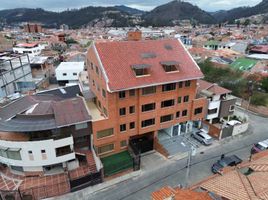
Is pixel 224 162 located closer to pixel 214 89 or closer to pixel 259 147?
pixel 259 147

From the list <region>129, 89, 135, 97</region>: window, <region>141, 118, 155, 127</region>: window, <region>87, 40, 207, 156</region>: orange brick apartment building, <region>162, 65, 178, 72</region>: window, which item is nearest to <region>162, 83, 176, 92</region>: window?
<region>87, 40, 207, 156</region>: orange brick apartment building

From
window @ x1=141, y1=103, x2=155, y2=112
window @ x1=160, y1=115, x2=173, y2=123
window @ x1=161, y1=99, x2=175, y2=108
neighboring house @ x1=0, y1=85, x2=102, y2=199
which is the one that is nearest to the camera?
neighboring house @ x1=0, y1=85, x2=102, y2=199

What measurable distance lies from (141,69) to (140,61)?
1.68 m

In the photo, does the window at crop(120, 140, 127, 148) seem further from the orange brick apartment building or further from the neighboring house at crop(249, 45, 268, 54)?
the neighboring house at crop(249, 45, 268, 54)

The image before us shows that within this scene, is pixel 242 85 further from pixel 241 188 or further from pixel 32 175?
pixel 32 175

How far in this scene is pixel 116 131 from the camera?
1187 inches

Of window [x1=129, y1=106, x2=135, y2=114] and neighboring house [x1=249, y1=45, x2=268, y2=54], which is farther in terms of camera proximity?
neighboring house [x1=249, y1=45, x2=268, y2=54]

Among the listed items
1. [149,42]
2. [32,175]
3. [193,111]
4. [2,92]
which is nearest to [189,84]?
[193,111]

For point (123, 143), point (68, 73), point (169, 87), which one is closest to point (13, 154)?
point (123, 143)

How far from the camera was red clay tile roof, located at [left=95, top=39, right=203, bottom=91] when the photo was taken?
1120 inches

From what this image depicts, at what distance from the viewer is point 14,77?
58.1 meters

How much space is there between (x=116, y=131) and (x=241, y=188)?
18.5 m

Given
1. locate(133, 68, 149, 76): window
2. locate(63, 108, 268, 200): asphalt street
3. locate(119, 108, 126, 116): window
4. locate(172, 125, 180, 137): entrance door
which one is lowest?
locate(63, 108, 268, 200): asphalt street

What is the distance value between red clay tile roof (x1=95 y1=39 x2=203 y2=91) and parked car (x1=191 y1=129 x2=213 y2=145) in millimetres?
10932
